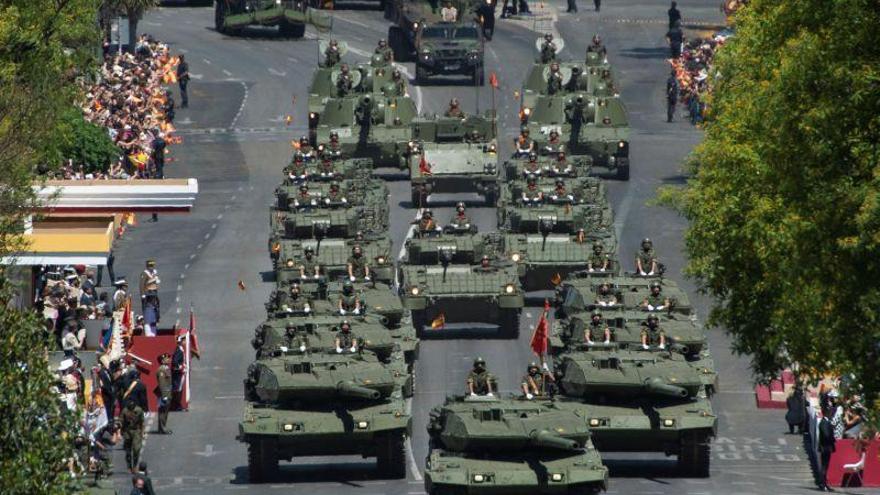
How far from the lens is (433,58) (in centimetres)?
9088

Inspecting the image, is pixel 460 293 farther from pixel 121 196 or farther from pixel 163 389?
pixel 163 389

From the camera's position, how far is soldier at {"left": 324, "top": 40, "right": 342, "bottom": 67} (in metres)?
84.1

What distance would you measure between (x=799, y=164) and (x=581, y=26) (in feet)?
246

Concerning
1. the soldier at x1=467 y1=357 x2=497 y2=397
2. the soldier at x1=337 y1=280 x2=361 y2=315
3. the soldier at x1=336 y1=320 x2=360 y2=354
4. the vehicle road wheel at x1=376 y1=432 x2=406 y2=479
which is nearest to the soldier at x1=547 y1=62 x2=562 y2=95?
the soldier at x1=337 y1=280 x2=361 y2=315

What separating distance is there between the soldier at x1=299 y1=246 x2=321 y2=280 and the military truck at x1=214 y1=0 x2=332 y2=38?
42.3 meters

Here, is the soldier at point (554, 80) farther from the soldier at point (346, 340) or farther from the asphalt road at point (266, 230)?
the soldier at point (346, 340)

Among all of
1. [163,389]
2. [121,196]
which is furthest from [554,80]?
[163,389]

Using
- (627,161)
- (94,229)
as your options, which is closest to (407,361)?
(94,229)

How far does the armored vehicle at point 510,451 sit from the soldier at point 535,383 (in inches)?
85.1

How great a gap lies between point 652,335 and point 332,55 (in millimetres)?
37281

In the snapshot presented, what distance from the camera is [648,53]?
104 meters

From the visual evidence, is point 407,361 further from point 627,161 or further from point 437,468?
point 627,161

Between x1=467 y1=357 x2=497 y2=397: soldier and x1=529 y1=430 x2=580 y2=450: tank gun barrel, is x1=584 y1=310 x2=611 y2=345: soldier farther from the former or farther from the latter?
x1=529 y1=430 x2=580 y2=450: tank gun barrel

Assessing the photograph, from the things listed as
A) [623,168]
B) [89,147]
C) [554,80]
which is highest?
[554,80]
